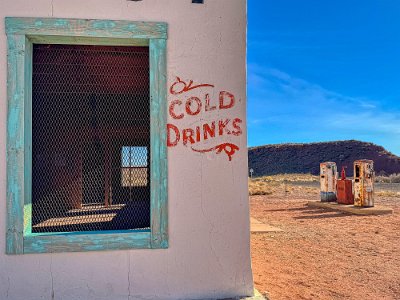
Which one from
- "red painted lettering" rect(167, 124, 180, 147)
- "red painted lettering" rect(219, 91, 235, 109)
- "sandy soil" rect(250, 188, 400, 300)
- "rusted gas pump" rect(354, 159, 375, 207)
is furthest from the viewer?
"rusted gas pump" rect(354, 159, 375, 207)

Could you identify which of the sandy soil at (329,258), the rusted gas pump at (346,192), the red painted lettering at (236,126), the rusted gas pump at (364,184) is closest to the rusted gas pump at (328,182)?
the rusted gas pump at (346,192)

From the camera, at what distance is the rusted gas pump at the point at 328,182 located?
49.4 ft

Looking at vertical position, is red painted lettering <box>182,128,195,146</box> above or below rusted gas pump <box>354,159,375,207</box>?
above

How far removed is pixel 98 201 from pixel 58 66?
681cm

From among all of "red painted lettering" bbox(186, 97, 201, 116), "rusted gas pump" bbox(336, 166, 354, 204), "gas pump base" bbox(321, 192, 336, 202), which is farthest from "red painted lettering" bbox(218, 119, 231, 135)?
"gas pump base" bbox(321, 192, 336, 202)

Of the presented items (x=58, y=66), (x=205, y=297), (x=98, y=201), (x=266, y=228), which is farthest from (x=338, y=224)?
(x=58, y=66)

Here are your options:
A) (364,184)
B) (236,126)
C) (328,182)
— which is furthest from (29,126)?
(328,182)

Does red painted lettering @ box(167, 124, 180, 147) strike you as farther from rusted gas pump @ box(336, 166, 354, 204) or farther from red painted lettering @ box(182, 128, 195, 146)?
rusted gas pump @ box(336, 166, 354, 204)

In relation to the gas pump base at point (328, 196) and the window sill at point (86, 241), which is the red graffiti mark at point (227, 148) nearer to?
the window sill at point (86, 241)

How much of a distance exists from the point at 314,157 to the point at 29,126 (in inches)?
2702

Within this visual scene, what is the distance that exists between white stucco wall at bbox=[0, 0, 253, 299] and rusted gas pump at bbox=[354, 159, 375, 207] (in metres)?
10.1

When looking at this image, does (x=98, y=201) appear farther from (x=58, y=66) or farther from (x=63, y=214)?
(x=58, y=66)

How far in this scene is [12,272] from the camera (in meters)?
3.67

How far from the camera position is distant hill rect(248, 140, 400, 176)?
63469 mm
